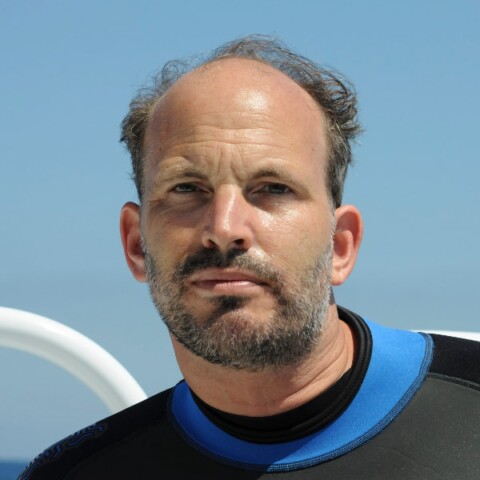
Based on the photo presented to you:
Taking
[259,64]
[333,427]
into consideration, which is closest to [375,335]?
[333,427]

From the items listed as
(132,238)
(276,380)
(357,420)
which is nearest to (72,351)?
(132,238)

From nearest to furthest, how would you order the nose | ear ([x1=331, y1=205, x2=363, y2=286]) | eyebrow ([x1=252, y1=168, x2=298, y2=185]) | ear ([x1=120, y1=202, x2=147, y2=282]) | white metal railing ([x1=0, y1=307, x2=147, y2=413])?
the nose → eyebrow ([x1=252, y1=168, x2=298, y2=185]) → ear ([x1=331, y1=205, x2=363, y2=286]) → ear ([x1=120, y1=202, x2=147, y2=282]) → white metal railing ([x1=0, y1=307, x2=147, y2=413])

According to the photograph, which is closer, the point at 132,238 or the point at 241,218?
the point at 241,218

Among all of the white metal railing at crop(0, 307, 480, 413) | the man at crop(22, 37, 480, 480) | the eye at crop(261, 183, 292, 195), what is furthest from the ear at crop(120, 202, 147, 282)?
the white metal railing at crop(0, 307, 480, 413)

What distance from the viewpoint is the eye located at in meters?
2.92

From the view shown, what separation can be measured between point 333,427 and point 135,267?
28.0 inches

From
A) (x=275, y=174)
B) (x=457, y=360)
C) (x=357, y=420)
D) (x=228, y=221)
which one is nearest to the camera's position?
(x=228, y=221)

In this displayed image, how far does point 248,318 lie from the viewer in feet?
9.25

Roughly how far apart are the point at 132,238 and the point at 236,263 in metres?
0.61

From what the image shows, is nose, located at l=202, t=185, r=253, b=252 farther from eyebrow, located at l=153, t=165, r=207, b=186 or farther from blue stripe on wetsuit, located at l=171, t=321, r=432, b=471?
blue stripe on wetsuit, located at l=171, t=321, r=432, b=471

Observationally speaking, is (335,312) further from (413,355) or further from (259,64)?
(259,64)

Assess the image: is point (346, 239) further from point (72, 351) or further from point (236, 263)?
point (72, 351)

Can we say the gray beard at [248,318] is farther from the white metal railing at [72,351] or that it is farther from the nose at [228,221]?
the white metal railing at [72,351]

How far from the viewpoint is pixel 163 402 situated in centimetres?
347
